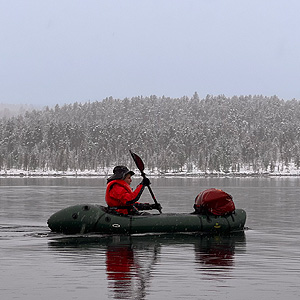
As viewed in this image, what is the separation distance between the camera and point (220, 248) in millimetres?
23328

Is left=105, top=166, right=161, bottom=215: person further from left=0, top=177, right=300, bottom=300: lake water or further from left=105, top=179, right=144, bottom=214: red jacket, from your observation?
left=0, top=177, right=300, bottom=300: lake water

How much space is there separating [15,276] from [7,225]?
1504 cm

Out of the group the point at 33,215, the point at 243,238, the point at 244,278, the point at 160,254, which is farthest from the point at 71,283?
the point at 33,215

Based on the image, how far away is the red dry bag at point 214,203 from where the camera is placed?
2688 cm

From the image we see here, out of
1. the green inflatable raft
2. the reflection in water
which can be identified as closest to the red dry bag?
the green inflatable raft

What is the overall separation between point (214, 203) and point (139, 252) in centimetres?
560

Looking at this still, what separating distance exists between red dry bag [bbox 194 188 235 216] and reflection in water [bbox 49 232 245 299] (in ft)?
3.20

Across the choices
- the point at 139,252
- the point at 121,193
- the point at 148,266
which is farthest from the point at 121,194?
the point at 148,266

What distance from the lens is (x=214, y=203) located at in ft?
88.2

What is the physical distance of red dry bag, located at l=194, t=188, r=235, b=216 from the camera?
2688cm

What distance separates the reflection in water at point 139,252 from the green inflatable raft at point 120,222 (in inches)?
11.1

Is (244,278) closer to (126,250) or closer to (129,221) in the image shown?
(126,250)

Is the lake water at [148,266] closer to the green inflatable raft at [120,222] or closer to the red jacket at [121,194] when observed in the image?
the green inflatable raft at [120,222]

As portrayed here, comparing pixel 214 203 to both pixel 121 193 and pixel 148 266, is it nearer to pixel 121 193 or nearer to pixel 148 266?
pixel 121 193
